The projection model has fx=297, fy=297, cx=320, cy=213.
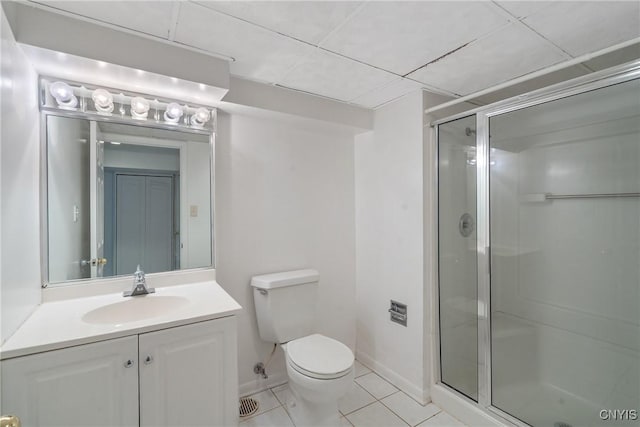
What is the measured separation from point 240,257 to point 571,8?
6.95 feet

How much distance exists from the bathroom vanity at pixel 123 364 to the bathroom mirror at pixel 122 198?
0.25 meters

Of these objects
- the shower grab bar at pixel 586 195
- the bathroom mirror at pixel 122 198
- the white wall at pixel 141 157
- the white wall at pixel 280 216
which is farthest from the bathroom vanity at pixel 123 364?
the shower grab bar at pixel 586 195

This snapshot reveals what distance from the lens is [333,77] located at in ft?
5.93

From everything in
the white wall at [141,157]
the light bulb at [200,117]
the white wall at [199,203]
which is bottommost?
the white wall at [199,203]

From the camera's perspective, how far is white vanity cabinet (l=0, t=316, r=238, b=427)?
1.05 metres

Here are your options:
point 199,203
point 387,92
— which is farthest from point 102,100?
point 387,92

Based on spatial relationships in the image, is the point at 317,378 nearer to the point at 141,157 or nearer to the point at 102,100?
the point at 141,157

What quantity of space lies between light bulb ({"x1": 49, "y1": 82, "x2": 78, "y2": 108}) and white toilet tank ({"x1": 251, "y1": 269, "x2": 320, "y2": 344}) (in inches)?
55.5

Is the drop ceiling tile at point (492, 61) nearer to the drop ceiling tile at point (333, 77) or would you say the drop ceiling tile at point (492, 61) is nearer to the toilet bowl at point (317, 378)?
the drop ceiling tile at point (333, 77)

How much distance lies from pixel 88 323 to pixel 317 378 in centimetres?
111

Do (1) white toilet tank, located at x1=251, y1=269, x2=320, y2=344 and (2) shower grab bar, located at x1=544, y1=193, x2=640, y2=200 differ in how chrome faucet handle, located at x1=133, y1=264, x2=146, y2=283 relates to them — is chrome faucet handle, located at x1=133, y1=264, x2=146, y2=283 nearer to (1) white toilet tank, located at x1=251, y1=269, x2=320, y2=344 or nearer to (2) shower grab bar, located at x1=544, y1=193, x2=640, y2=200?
(1) white toilet tank, located at x1=251, y1=269, x2=320, y2=344

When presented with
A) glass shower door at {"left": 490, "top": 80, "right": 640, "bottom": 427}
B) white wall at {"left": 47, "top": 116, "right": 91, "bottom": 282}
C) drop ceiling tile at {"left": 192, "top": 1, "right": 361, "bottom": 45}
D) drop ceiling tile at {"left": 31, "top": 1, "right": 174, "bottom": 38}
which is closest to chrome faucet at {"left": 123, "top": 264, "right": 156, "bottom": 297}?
white wall at {"left": 47, "top": 116, "right": 91, "bottom": 282}

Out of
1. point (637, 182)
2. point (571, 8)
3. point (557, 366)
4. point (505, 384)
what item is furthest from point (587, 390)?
point (571, 8)

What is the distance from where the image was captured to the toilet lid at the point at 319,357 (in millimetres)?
1595
